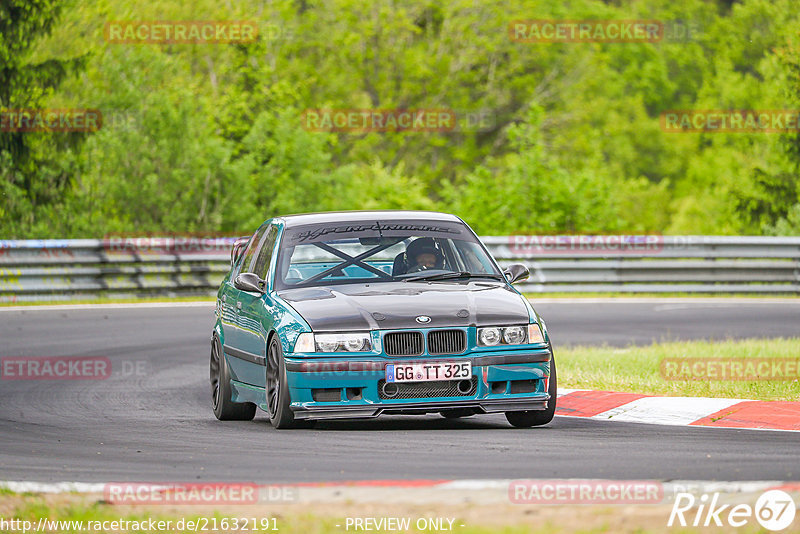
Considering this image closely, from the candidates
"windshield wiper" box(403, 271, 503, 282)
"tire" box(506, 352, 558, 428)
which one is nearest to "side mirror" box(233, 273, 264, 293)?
"windshield wiper" box(403, 271, 503, 282)

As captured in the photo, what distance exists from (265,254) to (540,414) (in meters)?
2.53

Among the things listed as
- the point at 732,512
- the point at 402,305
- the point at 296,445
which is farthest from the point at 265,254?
the point at 732,512

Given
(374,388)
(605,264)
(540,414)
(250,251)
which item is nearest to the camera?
(374,388)

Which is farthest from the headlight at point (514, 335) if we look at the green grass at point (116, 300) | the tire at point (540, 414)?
the green grass at point (116, 300)

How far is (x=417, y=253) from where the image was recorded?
10352 millimetres

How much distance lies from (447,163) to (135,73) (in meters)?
28.1

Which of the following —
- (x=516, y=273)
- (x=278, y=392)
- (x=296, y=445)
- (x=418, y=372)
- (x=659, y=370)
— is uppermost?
(x=516, y=273)

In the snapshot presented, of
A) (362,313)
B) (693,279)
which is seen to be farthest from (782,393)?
(693,279)

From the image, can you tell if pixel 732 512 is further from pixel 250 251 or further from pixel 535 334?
pixel 250 251

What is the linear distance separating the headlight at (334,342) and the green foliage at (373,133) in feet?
68.1

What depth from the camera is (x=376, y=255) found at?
10359mm

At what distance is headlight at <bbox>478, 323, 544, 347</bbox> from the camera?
29.9 ft

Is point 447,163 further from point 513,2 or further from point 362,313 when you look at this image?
point 362,313

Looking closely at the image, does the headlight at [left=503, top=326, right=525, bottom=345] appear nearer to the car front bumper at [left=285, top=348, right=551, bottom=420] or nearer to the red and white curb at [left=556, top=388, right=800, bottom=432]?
the car front bumper at [left=285, top=348, right=551, bottom=420]
